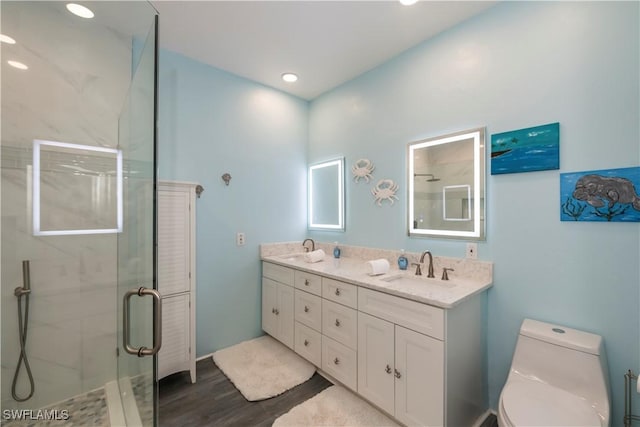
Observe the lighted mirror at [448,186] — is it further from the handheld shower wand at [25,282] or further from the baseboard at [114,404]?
the handheld shower wand at [25,282]

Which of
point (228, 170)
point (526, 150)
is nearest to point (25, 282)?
point (228, 170)

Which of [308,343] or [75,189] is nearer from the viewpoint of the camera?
[75,189]

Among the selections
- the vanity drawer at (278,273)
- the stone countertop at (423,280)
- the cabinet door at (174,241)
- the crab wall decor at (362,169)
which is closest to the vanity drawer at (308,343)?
the vanity drawer at (278,273)

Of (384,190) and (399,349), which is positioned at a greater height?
(384,190)

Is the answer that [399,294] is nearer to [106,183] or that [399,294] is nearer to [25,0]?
[106,183]

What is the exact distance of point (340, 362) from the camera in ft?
6.45

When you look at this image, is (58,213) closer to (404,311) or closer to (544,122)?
(404,311)

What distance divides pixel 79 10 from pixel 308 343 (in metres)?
2.96

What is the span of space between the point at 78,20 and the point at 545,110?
3.11 metres

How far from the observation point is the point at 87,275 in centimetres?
187

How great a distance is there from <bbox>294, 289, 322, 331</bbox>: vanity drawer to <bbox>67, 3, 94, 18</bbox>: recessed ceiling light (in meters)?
2.57

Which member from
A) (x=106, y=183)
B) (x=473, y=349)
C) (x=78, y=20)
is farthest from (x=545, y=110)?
(x=78, y=20)

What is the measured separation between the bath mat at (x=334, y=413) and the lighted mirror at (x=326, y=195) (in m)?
1.52

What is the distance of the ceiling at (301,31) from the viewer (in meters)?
1.77
